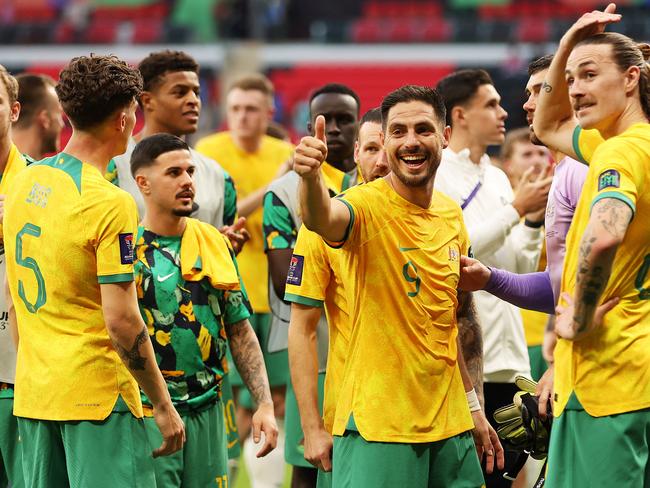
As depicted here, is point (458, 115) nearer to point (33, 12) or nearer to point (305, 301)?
point (305, 301)

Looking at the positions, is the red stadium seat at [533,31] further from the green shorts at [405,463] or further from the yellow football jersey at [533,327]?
the green shorts at [405,463]

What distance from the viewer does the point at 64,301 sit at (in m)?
4.12

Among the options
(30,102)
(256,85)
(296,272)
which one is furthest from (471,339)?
(256,85)

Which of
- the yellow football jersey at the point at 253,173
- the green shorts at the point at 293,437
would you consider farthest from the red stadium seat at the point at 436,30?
the green shorts at the point at 293,437

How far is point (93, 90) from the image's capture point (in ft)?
13.8

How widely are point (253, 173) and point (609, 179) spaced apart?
5411 mm

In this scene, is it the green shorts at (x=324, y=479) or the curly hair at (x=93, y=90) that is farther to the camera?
the green shorts at (x=324, y=479)

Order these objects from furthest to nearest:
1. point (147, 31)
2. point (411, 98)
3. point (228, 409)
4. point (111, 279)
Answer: point (147, 31) → point (228, 409) → point (411, 98) → point (111, 279)

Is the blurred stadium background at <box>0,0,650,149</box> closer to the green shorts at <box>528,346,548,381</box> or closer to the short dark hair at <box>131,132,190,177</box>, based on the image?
the green shorts at <box>528,346,548,381</box>

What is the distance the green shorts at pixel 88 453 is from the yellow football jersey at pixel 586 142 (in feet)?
6.23

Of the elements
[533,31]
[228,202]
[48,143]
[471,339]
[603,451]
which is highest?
[533,31]

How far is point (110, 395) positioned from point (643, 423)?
1875 mm

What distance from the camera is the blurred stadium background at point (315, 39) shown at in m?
22.4

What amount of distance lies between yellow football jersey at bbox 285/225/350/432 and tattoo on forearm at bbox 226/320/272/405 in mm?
632
